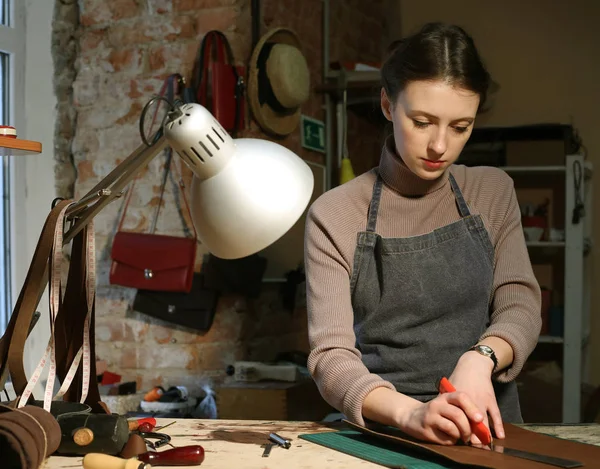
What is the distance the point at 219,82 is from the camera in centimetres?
292

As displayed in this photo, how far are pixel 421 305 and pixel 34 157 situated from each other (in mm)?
2036

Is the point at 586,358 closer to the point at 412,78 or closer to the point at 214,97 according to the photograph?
the point at 214,97

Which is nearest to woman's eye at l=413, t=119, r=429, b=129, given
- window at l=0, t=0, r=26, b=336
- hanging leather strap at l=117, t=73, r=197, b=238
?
hanging leather strap at l=117, t=73, r=197, b=238

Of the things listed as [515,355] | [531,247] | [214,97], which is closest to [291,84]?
[214,97]

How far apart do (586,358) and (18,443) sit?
3.81 meters

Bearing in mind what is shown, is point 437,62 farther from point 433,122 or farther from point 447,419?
point 447,419

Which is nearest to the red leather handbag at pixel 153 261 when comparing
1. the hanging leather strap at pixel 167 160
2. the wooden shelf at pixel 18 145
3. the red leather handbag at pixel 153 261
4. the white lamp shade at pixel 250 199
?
the red leather handbag at pixel 153 261

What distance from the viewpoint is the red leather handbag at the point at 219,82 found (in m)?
2.91

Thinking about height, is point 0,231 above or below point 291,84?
below

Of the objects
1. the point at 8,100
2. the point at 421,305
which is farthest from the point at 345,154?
the point at 421,305

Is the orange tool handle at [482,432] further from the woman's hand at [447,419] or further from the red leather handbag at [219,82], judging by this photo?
the red leather handbag at [219,82]

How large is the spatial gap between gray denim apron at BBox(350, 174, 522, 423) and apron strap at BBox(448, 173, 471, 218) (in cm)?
5

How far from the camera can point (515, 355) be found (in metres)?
1.42

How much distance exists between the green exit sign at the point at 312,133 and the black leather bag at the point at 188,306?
96cm
